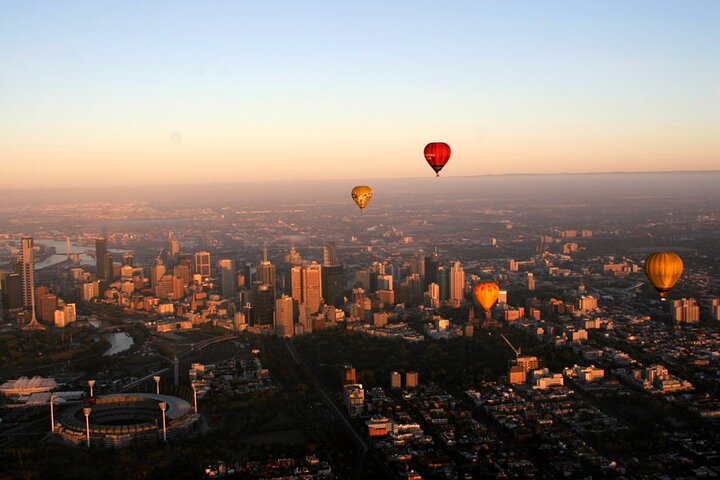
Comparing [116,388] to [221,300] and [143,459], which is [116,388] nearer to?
[143,459]

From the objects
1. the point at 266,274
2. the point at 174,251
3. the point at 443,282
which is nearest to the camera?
the point at 266,274

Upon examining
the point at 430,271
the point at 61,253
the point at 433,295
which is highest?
the point at 430,271

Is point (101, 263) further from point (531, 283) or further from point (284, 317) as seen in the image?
point (531, 283)

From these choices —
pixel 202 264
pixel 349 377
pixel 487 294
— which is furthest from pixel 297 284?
pixel 349 377

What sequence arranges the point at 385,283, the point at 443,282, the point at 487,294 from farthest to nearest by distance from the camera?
the point at 385,283 < the point at 443,282 < the point at 487,294

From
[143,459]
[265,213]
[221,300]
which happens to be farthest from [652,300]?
[265,213]

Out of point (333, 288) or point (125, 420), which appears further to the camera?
point (333, 288)

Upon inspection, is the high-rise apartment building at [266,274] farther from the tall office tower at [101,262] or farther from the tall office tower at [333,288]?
the tall office tower at [101,262]
